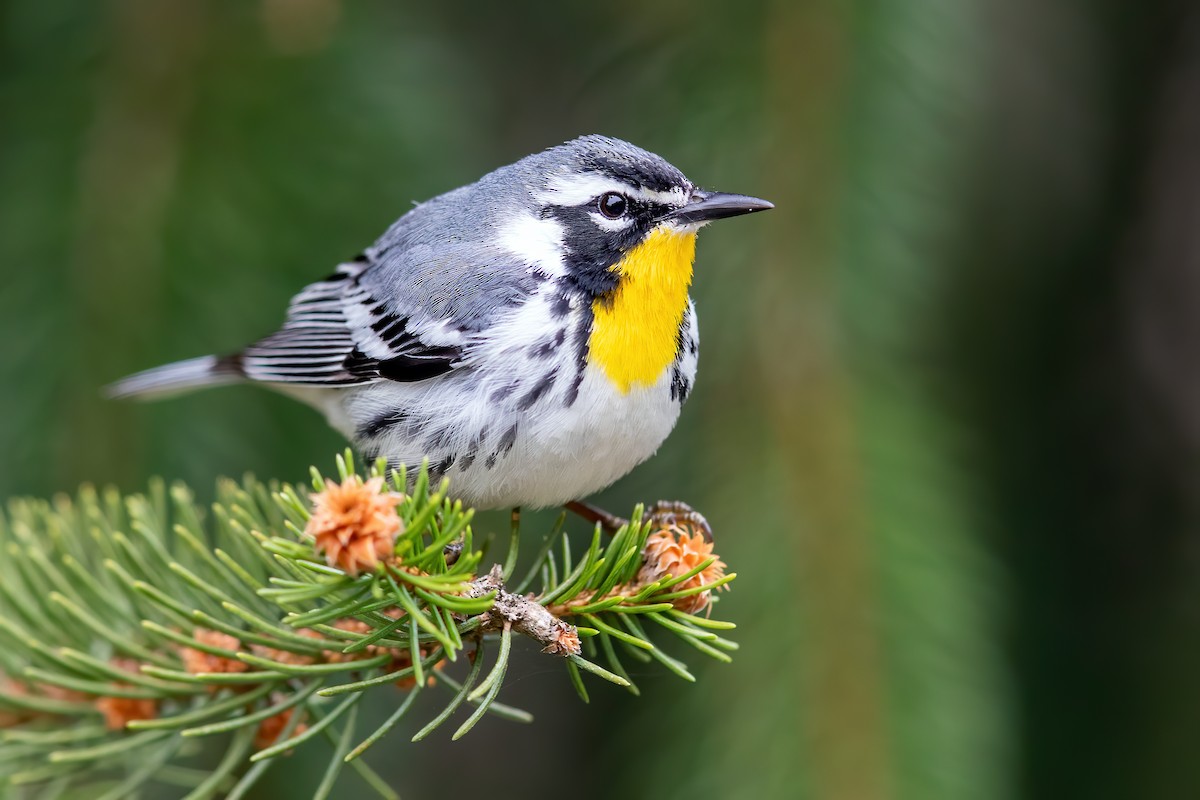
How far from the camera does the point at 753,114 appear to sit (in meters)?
3.02

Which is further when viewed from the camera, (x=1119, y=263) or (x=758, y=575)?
(x=1119, y=263)

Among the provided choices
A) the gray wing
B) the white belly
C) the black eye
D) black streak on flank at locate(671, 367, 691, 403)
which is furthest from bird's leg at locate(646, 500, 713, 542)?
the black eye

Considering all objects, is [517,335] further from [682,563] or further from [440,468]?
[682,563]

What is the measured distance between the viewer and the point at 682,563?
2121 millimetres

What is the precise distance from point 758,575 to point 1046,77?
8.47 feet

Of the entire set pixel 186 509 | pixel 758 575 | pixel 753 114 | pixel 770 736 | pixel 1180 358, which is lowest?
pixel 186 509

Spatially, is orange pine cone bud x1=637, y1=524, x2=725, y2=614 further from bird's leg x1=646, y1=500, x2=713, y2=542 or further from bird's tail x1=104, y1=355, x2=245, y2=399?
bird's tail x1=104, y1=355, x2=245, y2=399

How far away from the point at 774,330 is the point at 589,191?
593mm

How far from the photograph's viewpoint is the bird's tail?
2986 millimetres

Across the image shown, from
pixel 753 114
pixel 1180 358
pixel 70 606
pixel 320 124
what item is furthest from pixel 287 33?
pixel 1180 358

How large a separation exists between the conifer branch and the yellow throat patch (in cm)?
48

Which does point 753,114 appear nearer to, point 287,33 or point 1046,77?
point 287,33

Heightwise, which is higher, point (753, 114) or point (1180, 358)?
point (1180, 358)

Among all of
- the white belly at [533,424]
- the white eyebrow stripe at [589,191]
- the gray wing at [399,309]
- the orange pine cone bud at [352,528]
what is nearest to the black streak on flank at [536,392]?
the white belly at [533,424]
